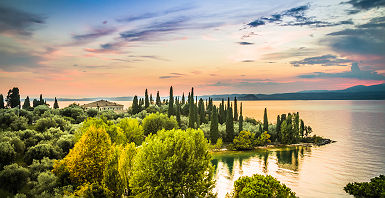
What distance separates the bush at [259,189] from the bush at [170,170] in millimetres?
3622

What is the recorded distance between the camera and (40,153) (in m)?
30.5

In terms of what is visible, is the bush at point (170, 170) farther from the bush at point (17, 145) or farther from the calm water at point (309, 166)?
the bush at point (17, 145)

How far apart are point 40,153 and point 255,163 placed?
49636 millimetres

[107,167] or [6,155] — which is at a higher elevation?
[6,155]

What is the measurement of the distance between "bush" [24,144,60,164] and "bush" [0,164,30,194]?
18.7 ft

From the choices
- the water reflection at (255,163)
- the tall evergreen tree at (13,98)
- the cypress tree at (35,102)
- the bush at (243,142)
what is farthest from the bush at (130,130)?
the cypress tree at (35,102)

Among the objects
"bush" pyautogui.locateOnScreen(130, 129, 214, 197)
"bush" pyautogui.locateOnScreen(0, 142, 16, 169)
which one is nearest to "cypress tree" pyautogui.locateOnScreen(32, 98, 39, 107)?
"bush" pyautogui.locateOnScreen(0, 142, 16, 169)

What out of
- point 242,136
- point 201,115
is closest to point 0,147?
point 242,136

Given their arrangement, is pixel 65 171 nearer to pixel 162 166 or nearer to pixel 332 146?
pixel 162 166

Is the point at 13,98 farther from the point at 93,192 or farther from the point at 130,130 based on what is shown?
the point at 93,192

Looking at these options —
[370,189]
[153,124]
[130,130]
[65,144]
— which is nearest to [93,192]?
[65,144]

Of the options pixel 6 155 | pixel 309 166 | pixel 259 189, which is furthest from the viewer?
pixel 309 166

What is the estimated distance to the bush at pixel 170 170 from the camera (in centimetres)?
2305

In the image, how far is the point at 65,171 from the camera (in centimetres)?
2639
